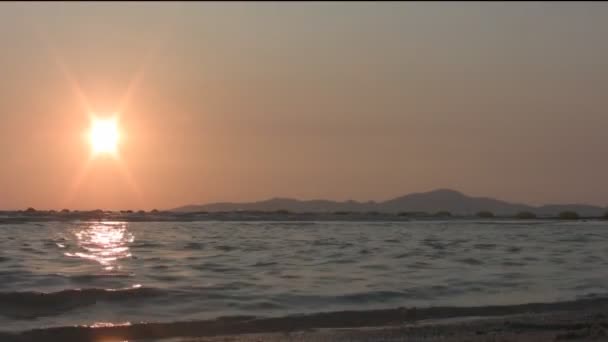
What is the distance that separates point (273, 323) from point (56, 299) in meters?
4.09

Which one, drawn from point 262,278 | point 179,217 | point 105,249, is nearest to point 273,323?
point 262,278

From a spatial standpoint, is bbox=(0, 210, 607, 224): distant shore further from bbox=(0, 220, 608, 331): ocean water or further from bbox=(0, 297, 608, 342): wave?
bbox=(0, 297, 608, 342): wave

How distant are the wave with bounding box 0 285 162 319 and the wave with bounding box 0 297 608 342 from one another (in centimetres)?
163

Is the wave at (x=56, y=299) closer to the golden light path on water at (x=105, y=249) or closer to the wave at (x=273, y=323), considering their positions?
the wave at (x=273, y=323)

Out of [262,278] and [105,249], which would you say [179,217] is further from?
[262,278]

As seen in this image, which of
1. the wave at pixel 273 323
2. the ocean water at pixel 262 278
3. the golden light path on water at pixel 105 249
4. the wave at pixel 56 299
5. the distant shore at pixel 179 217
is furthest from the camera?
the distant shore at pixel 179 217

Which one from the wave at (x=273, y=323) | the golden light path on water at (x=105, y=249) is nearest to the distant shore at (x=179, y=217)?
the golden light path on water at (x=105, y=249)

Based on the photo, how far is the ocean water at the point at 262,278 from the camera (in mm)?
12773

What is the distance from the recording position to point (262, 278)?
16.0 metres

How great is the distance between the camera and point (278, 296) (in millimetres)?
13797

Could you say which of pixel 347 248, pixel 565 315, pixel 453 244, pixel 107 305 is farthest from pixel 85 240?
pixel 565 315

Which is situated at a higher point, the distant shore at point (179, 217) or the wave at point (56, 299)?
the distant shore at point (179, 217)

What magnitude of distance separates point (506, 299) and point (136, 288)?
262 inches

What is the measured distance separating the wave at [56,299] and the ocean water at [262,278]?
17 mm
